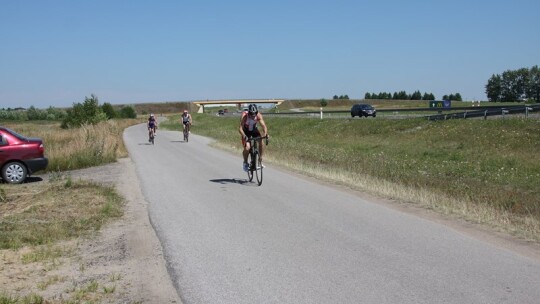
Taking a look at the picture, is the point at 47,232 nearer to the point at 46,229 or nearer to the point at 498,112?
the point at 46,229

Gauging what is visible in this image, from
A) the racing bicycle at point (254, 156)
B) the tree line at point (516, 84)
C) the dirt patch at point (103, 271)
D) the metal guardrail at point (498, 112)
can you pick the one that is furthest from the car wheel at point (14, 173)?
the tree line at point (516, 84)

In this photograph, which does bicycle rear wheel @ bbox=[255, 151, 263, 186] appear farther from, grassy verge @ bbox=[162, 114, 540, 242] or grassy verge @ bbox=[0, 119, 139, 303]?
grassy verge @ bbox=[0, 119, 139, 303]

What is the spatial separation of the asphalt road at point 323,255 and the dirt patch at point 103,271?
21 cm

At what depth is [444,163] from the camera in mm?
22781

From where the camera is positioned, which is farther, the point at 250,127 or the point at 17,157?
the point at 17,157

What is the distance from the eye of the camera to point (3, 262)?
696 cm

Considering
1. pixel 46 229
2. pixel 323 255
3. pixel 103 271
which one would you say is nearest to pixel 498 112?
pixel 323 255

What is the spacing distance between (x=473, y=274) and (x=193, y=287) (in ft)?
9.50

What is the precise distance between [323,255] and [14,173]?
11823mm

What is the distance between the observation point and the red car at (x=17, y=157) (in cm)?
1566

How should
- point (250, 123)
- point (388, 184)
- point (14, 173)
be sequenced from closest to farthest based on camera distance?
1. point (388, 184)
2. point (250, 123)
3. point (14, 173)

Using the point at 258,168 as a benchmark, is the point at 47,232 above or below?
below

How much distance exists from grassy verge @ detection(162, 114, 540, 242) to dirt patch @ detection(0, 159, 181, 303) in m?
5.05

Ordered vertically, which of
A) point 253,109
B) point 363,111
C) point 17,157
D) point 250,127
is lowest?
point 363,111
